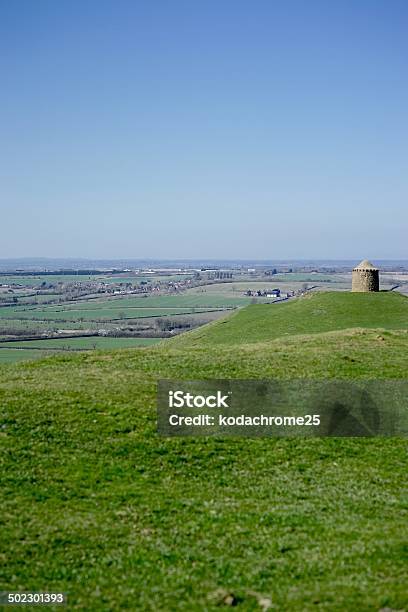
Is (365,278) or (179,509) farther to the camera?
(365,278)

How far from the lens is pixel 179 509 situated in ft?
48.4

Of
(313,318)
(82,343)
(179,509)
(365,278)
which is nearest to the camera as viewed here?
(179,509)

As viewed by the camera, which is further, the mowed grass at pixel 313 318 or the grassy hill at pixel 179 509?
the mowed grass at pixel 313 318

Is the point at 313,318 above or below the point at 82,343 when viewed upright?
above

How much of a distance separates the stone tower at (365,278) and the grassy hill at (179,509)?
1368 inches

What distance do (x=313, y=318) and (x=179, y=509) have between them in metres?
38.9

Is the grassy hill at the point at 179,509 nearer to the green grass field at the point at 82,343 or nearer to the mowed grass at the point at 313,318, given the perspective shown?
the mowed grass at the point at 313,318

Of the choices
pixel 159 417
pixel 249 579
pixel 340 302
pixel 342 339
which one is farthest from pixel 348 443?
pixel 340 302

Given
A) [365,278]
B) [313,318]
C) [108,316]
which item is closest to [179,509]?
[313,318]

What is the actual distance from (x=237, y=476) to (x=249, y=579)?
18.7 feet

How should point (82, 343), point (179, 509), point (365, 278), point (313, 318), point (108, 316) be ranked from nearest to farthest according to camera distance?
point (179, 509)
point (313, 318)
point (365, 278)
point (82, 343)
point (108, 316)

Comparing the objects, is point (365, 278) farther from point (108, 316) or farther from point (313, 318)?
point (108, 316)

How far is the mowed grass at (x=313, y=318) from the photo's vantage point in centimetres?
4891

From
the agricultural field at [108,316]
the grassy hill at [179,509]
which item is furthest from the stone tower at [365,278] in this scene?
the agricultural field at [108,316]
